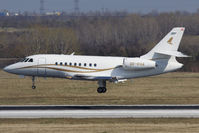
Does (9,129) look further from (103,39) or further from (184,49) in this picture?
(103,39)

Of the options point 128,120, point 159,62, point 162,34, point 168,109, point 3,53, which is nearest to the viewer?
point 128,120

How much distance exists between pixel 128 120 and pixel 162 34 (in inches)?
4076

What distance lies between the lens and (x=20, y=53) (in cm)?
10106

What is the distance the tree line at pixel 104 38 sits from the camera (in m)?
97.8

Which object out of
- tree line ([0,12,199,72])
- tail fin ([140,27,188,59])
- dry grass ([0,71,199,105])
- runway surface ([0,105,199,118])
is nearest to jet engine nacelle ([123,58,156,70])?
tail fin ([140,27,188,59])

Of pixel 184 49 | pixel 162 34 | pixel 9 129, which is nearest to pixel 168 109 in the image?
pixel 9 129

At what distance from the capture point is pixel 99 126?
35469mm

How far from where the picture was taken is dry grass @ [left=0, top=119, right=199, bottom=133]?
33969mm

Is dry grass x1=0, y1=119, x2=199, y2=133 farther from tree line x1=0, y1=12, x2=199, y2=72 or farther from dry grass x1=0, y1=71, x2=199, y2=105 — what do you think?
tree line x1=0, y1=12, x2=199, y2=72

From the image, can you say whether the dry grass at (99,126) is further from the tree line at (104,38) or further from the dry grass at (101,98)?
the tree line at (104,38)

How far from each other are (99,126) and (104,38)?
108435 mm

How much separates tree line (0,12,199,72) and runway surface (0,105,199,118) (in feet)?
148

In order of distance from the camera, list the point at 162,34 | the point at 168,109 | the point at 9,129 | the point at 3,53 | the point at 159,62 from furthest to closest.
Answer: the point at 162,34
the point at 3,53
the point at 159,62
the point at 168,109
the point at 9,129

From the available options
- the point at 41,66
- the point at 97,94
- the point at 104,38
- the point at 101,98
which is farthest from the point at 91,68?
the point at 104,38
